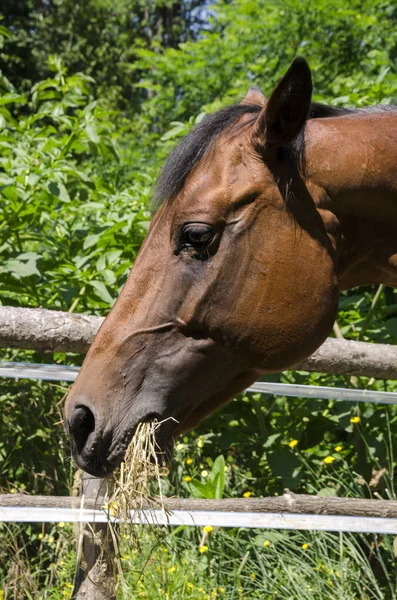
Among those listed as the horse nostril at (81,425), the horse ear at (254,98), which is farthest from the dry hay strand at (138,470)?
the horse ear at (254,98)

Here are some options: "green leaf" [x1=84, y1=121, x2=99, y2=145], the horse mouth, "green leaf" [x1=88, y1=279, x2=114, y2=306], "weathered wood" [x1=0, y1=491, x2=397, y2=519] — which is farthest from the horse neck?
"green leaf" [x1=84, y1=121, x2=99, y2=145]

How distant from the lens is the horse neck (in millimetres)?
2180

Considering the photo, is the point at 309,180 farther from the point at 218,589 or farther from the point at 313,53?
the point at 313,53

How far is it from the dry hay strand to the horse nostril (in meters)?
0.12

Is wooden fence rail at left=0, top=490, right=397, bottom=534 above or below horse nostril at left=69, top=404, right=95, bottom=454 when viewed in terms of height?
below

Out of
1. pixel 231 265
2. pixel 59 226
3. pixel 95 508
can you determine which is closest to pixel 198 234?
pixel 231 265

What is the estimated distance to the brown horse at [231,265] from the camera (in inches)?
81.6

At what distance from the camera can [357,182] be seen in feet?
7.17

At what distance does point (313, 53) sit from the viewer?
7.82 m

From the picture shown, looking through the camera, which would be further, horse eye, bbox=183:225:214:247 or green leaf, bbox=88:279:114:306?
green leaf, bbox=88:279:114:306

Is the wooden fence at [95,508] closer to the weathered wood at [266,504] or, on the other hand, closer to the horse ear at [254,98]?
the weathered wood at [266,504]

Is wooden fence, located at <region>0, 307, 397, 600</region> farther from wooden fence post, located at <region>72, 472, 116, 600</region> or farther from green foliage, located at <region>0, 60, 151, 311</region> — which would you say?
green foliage, located at <region>0, 60, 151, 311</region>

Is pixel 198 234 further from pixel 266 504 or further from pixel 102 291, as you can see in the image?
pixel 102 291

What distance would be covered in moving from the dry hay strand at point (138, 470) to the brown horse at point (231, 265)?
33 mm
